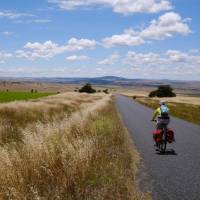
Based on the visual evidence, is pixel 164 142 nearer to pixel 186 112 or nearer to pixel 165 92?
pixel 186 112

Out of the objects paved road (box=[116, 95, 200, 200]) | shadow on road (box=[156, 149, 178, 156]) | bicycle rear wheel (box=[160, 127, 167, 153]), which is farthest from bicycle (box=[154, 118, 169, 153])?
paved road (box=[116, 95, 200, 200])

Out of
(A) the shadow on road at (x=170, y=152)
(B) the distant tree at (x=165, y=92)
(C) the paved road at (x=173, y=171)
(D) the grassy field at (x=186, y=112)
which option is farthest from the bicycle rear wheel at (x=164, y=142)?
(B) the distant tree at (x=165, y=92)

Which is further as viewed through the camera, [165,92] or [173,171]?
[165,92]

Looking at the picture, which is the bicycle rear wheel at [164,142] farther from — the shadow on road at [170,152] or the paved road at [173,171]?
the paved road at [173,171]

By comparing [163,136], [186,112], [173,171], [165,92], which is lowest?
[165,92]

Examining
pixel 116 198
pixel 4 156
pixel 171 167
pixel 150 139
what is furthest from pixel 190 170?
pixel 150 139

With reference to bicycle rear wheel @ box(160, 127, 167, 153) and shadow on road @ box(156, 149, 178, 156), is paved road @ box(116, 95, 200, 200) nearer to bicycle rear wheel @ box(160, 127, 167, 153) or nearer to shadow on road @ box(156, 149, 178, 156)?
shadow on road @ box(156, 149, 178, 156)

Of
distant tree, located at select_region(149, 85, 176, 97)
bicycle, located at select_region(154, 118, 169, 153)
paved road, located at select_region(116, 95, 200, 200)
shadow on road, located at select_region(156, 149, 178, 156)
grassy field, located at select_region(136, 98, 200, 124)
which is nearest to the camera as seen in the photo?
paved road, located at select_region(116, 95, 200, 200)

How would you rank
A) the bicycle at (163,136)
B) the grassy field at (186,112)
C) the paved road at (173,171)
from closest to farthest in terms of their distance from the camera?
the paved road at (173,171) < the bicycle at (163,136) < the grassy field at (186,112)

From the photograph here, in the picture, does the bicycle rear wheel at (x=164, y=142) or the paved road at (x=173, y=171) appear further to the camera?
the bicycle rear wheel at (x=164, y=142)

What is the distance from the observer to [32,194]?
610 cm

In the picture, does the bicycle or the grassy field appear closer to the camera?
the bicycle

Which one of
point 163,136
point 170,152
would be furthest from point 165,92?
point 170,152

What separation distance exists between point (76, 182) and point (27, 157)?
107 cm
